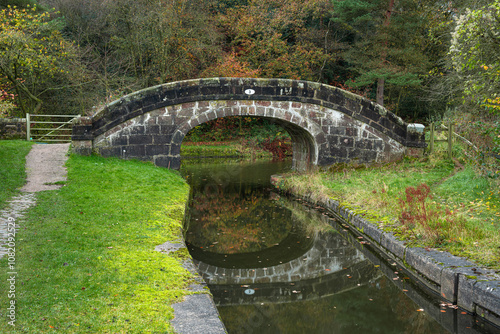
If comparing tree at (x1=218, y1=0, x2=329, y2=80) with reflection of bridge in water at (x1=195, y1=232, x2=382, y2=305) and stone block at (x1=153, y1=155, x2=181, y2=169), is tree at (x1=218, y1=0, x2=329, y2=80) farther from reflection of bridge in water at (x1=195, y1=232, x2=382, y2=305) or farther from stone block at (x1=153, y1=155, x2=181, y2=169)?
reflection of bridge in water at (x1=195, y1=232, x2=382, y2=305)

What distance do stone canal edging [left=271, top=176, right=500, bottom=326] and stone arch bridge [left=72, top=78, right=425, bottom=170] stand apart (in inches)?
234

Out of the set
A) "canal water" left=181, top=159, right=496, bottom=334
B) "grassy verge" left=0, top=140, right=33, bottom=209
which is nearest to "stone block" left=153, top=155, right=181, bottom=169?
"canal water" left=181, top=159, right=496, bottom=334

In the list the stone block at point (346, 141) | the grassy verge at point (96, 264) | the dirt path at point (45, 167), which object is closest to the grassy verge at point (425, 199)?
the stone block at point (346, 141)

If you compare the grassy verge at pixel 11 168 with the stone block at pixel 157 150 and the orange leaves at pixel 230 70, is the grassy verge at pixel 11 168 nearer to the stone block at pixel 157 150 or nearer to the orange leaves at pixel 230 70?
the stone block at pixel 157 150

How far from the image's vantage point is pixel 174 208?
819cm

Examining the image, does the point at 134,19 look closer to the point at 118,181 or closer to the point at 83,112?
the point at 83,112

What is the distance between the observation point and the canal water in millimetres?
4785

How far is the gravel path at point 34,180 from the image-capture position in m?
5.62

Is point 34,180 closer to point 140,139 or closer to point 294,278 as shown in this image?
point 140,139

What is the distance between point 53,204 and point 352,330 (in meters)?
5.22

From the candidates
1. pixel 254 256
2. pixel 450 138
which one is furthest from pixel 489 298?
pixel 450 138

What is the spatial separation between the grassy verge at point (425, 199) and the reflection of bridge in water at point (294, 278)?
93 centimetres

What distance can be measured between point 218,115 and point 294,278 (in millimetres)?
6839

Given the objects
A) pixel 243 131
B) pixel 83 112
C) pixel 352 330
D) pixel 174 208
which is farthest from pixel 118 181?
pixel 243 131
